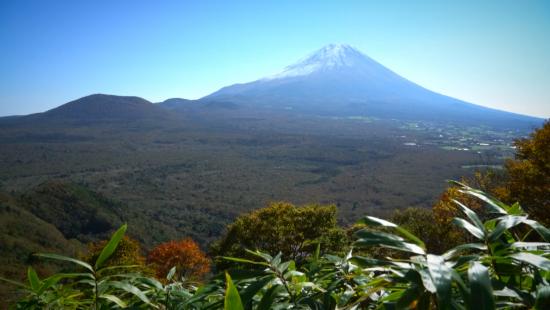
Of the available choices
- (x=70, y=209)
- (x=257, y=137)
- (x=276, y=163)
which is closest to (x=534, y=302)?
(x=70, y=209)

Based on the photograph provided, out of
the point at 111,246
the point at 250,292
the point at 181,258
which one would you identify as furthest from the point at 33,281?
the point at 181,258

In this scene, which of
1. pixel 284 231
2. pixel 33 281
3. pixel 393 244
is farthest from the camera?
pixel 284 231

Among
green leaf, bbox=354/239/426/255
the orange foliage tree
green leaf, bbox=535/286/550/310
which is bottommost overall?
the orange foliage tree

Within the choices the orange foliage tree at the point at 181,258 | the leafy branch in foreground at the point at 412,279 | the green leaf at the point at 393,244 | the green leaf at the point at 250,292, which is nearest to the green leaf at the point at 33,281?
the leafy branch in foreground at the point at 412,279

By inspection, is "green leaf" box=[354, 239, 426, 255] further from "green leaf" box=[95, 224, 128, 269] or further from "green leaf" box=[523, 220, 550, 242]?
"green leaf" box=[95, 224, 128, 269]

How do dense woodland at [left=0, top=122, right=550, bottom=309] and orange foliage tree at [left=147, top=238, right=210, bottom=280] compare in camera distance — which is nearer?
dense woodland at [left=0, top=122, right=550, bottom=309]

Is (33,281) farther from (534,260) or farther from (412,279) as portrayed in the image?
(534,260)

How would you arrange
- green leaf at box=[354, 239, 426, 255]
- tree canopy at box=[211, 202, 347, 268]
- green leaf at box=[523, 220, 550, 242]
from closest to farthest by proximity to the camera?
green leaf at box=[354, 239, 426, 255]
green leaf at box=[523, 220, 550, 242]
tree canopy at box=[211, 202, 347, 268]

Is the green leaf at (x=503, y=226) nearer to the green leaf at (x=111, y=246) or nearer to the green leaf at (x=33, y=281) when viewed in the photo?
the green leaf at (x=111, y=246)

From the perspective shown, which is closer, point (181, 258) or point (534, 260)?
point (534, 260)

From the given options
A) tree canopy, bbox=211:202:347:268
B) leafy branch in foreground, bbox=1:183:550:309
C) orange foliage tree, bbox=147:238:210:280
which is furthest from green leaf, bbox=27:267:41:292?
orange foliage tree, bbox=147:238:210:280
